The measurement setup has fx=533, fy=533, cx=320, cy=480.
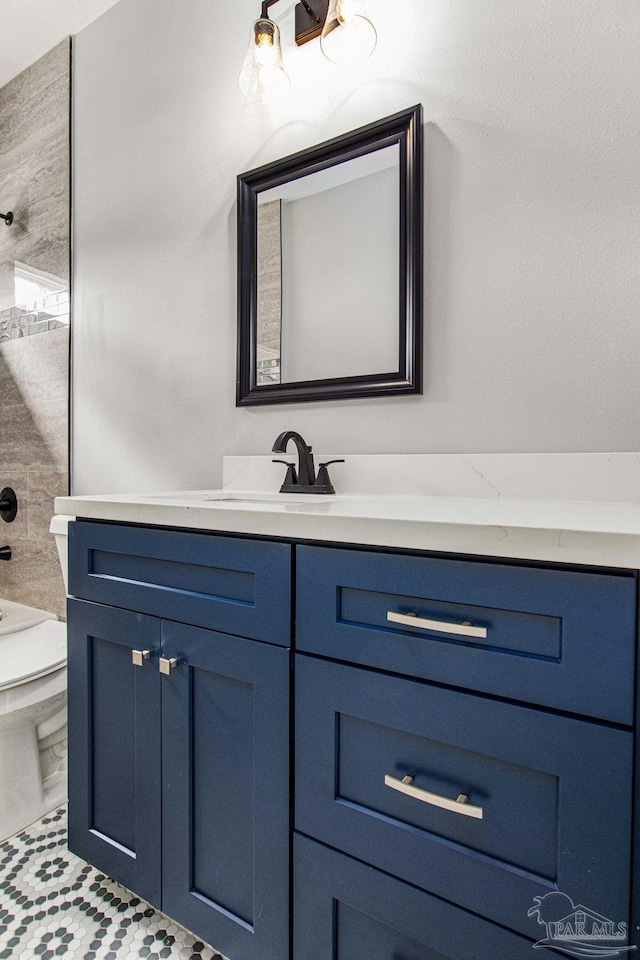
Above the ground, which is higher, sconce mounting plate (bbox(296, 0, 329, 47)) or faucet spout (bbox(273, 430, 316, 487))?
sconce mounting plate (bbox(296, 0, 329, 47))

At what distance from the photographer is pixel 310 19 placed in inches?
57.9

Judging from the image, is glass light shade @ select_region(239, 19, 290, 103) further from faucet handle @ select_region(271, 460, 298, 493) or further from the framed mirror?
faucet handle @ select_region(271, 460, 298, 493)

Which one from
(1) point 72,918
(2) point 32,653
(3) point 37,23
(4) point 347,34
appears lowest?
(1) point 72,918

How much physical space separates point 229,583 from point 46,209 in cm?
208

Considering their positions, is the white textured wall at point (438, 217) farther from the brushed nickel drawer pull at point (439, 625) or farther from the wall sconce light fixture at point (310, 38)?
the brushed nickel drawer pull at point (439, 625)

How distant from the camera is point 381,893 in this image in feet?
2.64

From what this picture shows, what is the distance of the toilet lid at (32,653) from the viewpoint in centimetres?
155

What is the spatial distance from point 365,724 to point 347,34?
1.55 meters

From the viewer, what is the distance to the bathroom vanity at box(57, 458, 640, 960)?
66cm

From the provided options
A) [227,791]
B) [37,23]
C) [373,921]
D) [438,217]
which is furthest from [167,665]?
[37,23]

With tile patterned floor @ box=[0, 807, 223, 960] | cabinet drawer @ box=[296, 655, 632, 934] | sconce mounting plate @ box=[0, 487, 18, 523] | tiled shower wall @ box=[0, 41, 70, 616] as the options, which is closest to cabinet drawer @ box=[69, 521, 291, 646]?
cabinet drawer @ box=[296, 655, 632, 934]

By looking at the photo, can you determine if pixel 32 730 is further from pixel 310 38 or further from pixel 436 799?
pixel 310 38

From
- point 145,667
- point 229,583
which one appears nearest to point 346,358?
point 229,583

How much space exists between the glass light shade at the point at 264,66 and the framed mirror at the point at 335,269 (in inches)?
7.4
